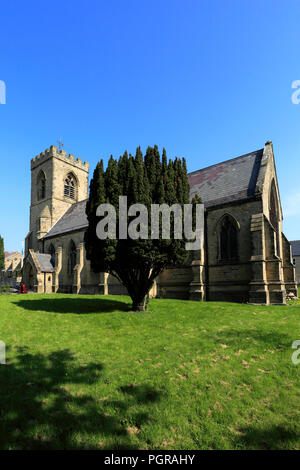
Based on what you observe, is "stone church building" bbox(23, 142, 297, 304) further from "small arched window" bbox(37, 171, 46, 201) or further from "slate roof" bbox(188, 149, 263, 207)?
"small arched window" bbox(37, 171, 46, 201)

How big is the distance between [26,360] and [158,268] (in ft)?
25.2

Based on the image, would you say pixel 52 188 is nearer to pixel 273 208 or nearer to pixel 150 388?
pixel 273 208

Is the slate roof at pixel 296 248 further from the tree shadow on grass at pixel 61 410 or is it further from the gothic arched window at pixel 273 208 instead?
the tree shadow on grass at pixel 61 410

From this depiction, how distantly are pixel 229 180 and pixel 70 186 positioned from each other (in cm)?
2678

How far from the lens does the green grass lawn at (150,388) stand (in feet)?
11.4

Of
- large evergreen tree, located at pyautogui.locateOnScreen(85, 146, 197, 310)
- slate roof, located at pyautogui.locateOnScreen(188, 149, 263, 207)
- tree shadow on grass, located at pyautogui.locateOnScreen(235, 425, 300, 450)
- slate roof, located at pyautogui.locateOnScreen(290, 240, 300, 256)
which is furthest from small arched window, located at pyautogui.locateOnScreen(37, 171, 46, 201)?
slate roof, located at pyautogui.locateOnScreen(290, 240, 300, 256)

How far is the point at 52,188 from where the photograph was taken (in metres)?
35.1

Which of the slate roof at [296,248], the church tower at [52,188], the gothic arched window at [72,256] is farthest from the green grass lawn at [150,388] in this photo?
the slate roof at [296,248]

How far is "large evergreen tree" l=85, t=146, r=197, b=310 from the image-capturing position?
38.4ft

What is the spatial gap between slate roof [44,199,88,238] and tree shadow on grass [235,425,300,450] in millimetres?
26252

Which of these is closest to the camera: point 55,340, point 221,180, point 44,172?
point 55,340

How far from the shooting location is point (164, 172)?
13.0 metres
